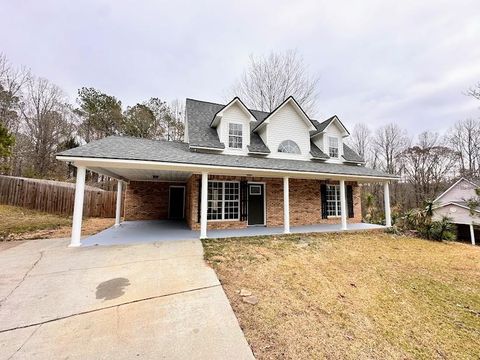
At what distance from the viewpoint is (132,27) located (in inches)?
411

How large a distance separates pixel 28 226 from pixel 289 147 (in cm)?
1339

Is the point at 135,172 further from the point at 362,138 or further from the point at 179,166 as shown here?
the point at 362,138

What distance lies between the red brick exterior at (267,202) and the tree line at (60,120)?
11.3 m

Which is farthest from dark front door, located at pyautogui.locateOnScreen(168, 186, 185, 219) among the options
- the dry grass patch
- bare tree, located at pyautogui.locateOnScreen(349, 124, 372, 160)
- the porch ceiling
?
bare tree, located at pyautogui.locateOnScreen(349, 124, 372, 160)

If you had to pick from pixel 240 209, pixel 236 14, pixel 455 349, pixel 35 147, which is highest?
pixel 236 14

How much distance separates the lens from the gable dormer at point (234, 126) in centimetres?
1017

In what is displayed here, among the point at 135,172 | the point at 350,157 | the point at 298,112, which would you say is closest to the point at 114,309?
the point at 135,172

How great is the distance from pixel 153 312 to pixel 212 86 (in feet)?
67.5

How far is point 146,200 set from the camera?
1256cm

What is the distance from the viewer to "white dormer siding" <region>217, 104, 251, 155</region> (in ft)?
33.3

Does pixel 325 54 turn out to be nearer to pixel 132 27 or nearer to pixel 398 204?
pixel 132 27

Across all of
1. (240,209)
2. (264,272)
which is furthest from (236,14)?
(264,272)

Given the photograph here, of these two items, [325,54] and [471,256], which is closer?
[471,256]

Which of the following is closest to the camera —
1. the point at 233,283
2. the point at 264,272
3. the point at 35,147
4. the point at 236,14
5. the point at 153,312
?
the point at 153,312
